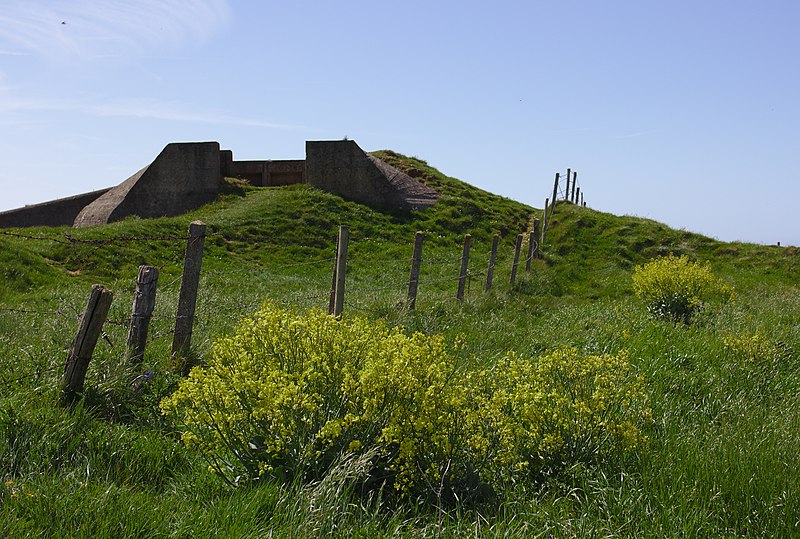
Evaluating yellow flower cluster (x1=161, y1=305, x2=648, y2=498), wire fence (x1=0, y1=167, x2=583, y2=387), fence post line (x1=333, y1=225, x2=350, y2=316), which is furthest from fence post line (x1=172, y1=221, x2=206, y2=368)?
yellow flower cluster (x1=161, y1=305, x2=648, y2=498)

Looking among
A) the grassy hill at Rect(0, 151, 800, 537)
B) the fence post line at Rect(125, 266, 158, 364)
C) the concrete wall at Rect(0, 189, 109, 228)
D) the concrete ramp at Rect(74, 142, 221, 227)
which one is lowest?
the grassy hill at Rect(0, 151, 800, 537)

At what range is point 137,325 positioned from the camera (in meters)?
5.74

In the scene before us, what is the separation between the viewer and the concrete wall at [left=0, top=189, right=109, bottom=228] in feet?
88.2

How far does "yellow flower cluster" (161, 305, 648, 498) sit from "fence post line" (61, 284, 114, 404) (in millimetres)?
1061

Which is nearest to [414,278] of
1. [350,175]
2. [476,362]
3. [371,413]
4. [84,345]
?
[476,362]

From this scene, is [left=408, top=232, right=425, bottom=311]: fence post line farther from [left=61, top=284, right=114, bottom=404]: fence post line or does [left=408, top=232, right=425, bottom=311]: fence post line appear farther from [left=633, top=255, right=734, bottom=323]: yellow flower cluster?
[left=61, top=284, right=114, bottom=404]: fence post line

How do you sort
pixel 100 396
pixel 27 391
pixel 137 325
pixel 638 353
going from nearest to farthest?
1. pixel 27 391
2. pixel 100 396
3. pixel 137 325
4. pixel 638 353

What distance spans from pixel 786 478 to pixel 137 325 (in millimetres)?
5156

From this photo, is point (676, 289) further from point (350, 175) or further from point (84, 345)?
point (350, 175)

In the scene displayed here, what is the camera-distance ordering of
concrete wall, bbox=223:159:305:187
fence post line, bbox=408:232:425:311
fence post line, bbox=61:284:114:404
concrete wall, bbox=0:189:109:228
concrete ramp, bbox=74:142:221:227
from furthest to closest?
concrete wall, bbox=223:159:305:187 < concrete wall, bbox=0:189:109:228 < concrete ramp, bbox=74:142:221:227 < fence post line, bbox=408:232:425:311 < fence post line, bbox=61:284:114:404

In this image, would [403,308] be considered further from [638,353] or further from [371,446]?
[371,446]

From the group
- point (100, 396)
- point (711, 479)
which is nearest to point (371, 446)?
point (711, 479)

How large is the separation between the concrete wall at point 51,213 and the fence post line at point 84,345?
25.4 metres

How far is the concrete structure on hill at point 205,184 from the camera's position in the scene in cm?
2658
